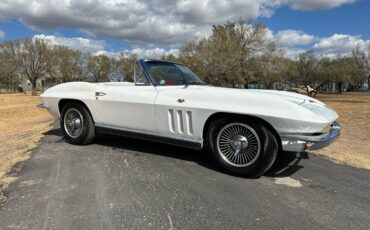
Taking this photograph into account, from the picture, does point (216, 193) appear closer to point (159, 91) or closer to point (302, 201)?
point (302, 201)

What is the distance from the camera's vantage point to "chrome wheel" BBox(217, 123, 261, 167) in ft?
14.0

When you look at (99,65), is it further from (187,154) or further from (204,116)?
(204,116)

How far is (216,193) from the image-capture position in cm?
379

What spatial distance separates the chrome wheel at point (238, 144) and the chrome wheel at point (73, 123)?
8.99ft

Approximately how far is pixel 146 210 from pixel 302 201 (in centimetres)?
169

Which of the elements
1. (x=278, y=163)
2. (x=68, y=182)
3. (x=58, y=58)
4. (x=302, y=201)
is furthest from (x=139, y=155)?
(x=58, y=58)

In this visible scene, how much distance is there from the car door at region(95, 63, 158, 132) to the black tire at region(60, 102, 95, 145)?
302 mm

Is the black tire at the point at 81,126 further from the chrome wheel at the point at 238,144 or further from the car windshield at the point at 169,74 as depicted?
the chrome wheel at the point at 238,144

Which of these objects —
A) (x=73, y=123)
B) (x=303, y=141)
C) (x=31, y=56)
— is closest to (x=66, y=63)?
(x=31, y=56)

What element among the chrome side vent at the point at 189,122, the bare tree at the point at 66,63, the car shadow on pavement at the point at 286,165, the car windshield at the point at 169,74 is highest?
A: the bare tree at the point at 66,63

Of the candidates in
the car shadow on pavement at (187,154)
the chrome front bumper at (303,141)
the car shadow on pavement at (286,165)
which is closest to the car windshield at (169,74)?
the car shadow on pavement at (187,154)

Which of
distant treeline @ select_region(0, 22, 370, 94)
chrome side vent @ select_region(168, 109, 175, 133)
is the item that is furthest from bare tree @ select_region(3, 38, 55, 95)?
chrome side vent @ select_region(168, 109, 175, 133)

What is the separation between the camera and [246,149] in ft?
14.2

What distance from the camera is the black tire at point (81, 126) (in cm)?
583
